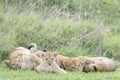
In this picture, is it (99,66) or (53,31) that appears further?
(53,31)

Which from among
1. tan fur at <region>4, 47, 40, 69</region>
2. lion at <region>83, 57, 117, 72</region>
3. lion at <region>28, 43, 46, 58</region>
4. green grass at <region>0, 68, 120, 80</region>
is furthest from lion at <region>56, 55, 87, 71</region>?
tan fur at <region>4, 47, 40, 69</region>

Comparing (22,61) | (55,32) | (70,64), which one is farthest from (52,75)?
(55,32)

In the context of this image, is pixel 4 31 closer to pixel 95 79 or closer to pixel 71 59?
pixel 71 59

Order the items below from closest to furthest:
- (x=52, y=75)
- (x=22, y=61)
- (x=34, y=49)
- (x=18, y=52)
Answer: (x=52, y=75), (x=22, y=61), (x=18, y=52), (x=34, y=49)

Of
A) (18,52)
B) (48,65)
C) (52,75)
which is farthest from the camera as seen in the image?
(18,52)

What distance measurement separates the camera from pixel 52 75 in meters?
10.2

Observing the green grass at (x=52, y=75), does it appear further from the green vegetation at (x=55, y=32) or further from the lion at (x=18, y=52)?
the lion at (x=18, y=52)

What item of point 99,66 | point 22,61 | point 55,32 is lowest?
point 99,66

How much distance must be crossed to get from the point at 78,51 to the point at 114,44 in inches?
69.5

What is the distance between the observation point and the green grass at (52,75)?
9.76 meters

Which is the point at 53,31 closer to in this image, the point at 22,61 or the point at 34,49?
the point at 34,49

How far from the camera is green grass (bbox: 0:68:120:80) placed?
32.0 feet

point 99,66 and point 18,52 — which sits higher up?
point 18,52

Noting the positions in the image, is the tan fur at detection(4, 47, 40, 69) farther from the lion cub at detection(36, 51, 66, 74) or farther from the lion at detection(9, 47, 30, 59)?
the lion cub at detection(36, 51, 66, 74)
